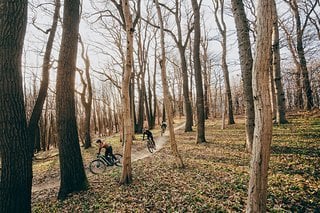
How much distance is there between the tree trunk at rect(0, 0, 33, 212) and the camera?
182 inches

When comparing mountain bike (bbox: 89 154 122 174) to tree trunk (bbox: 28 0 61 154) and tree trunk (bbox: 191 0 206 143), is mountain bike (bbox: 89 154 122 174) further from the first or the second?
tree trunk (bbox: 191 0 206 143)

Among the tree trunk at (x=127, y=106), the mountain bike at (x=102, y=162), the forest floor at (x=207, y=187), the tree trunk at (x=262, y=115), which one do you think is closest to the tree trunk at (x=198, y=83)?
the forest floor at (x=207, y=187)

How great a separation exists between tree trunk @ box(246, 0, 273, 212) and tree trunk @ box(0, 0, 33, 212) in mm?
4693

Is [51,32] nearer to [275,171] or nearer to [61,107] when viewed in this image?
[61,107]

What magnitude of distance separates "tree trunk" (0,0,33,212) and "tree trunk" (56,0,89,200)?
2.31 meters

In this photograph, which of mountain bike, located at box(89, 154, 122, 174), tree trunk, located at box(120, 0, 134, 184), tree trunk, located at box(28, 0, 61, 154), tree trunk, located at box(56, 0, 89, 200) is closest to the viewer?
tree trunk, located at box(56, 0, 89, 200)

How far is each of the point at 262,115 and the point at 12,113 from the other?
488 cm

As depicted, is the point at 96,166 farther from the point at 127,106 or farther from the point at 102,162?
the point at 127,106

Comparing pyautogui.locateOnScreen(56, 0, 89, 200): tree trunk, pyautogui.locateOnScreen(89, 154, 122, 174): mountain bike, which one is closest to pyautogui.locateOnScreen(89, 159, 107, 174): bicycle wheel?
pyautogui.locateOnScreen(89, 154, 122, 174): mountain bike

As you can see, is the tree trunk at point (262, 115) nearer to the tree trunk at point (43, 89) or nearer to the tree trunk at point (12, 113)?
the tree trunk at point (12, 113)

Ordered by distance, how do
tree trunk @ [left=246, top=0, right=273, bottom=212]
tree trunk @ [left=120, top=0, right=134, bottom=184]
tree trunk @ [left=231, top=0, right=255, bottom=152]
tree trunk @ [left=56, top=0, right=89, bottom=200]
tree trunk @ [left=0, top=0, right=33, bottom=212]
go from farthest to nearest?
tree trunk @ [left=231, top=0, right=255, bottom=152] → tree trunk @ [left=120, top=0, right=134, bottom=184] → tree trunk @ [left=56, top=0, right=89, bottom=200] → tree trunk @ [left=0, top=0, right=33, bottom=212] → tree trunk @ [left=246, top=0, right=273, bottom=212]

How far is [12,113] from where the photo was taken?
15.3ft

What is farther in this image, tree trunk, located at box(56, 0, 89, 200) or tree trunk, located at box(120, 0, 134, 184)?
tree trunk, located at box(120, 0, 134, 184)

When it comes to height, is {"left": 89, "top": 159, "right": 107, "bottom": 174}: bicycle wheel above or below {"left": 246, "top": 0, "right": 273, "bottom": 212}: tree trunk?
below
